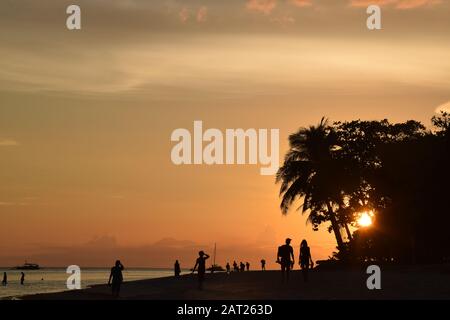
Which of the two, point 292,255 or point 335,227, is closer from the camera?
point 292,255

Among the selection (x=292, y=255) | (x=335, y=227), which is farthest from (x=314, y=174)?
(x=292, y=255)

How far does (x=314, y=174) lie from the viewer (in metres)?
60.0

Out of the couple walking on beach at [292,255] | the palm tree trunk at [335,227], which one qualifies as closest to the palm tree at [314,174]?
the palm tree trunk at [335,227]

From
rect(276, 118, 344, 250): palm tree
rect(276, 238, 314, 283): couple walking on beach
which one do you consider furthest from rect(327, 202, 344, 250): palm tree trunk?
rect(276, 238, 314, 283): couple walking on beach

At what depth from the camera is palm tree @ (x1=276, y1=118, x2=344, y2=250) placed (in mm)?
58594

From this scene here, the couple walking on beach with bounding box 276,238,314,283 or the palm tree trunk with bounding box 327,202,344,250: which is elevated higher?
→ the palm tree trunk with bounding box 327,202,344,250

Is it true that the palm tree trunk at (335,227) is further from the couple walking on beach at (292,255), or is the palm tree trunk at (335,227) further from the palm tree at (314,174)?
the couple walking on beach at (292,255)

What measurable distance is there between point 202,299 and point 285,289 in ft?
14.4

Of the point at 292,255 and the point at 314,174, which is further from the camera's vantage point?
the point at 314,174

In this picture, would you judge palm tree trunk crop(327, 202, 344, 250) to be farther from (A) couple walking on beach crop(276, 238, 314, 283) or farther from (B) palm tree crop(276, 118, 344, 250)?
(A) couple walking on beach crop(276, 238, 314, 283)

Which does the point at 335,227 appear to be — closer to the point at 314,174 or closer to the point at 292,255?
the point at 314,174

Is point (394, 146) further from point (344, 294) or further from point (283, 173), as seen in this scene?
point (344, 294)
